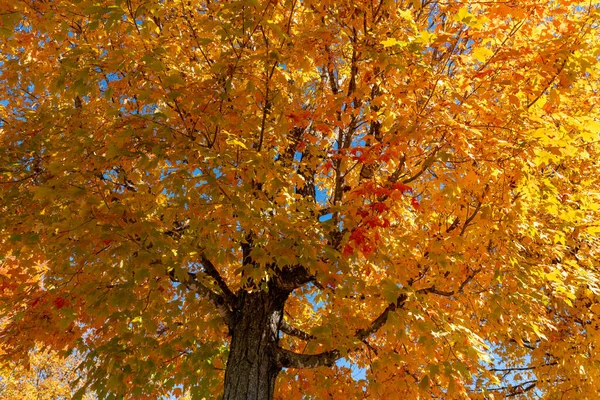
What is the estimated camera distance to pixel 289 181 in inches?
198

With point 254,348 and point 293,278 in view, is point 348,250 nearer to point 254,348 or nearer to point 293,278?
point 293,278

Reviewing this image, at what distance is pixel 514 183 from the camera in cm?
437

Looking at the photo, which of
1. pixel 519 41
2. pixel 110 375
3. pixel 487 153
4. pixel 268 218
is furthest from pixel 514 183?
pixel 110 375

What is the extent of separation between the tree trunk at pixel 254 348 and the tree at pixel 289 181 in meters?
0.02

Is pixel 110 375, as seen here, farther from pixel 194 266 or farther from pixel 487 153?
pixel 487 153

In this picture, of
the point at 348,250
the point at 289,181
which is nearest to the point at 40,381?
the point at 289,181

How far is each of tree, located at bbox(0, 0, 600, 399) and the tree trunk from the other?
24mm

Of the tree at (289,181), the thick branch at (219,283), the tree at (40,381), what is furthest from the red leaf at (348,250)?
the tree at (40,381)

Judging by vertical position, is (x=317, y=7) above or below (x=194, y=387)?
above

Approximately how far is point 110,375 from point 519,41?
5954 mm

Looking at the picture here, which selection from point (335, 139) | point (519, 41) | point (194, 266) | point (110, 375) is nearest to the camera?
point (519, 41)

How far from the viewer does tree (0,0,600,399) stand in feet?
12.3

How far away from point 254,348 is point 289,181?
A: 84.6 inches

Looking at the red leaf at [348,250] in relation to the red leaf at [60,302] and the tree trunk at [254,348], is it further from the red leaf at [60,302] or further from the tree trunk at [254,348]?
the red leaf at [60,302]
